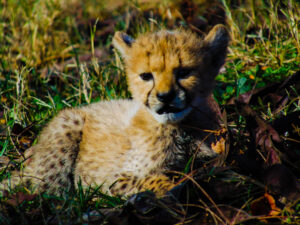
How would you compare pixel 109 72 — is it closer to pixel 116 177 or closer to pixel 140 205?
pixel 116 177

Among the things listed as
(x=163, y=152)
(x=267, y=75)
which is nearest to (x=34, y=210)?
(x=163, y=152)

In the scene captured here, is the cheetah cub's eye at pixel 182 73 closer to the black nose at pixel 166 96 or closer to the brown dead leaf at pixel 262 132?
the black nose at pixel 166 96

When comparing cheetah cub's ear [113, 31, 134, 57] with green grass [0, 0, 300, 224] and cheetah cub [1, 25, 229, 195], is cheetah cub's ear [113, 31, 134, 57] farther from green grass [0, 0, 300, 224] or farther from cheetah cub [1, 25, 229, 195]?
green grass [0, 0, 300, 224]

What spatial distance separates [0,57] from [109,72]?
1.85 m

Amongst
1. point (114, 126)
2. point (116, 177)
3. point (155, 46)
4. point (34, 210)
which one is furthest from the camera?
point (114, 126)

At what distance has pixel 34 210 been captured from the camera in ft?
9.41

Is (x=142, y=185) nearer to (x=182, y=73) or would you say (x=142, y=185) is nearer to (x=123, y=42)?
(x=182, y=73)

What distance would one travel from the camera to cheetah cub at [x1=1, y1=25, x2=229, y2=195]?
10.2 feet

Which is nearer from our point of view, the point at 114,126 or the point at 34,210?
the point at 34,210

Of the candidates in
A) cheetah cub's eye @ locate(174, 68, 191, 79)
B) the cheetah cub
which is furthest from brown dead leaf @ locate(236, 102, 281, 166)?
cheetah cub's eye @ locate(174, 68, 191, 79)

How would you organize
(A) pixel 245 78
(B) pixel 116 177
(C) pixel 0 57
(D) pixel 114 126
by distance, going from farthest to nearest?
(C) pixel 0 57, (A) pixel 245 78, (D) pixel 114 126, (B) pixel 116 177

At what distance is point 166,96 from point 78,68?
2389 millimetres

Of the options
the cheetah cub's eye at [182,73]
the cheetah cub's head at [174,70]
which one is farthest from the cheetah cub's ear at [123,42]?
the cheetah cub's eye at [182,73]

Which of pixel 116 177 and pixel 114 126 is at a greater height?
pixel 114 126
